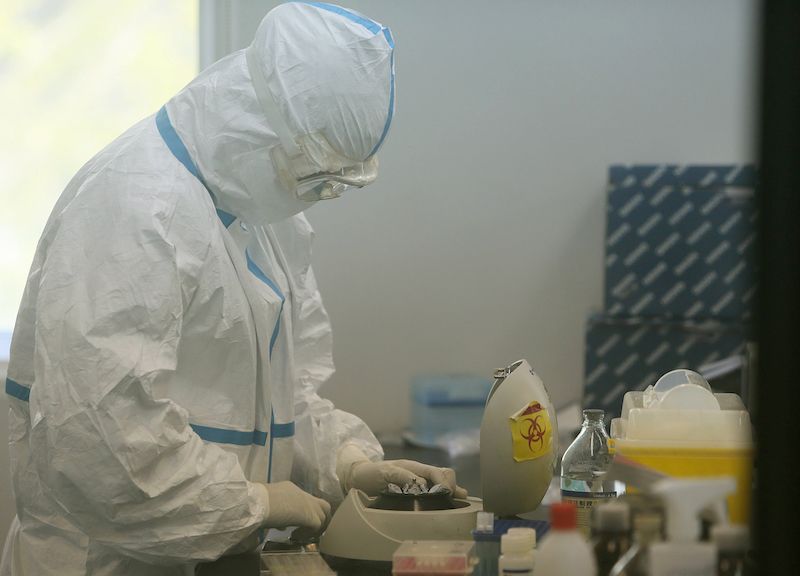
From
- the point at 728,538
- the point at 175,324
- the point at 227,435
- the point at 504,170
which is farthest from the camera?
the point at 504,170

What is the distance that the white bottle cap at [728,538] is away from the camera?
2.48 feet

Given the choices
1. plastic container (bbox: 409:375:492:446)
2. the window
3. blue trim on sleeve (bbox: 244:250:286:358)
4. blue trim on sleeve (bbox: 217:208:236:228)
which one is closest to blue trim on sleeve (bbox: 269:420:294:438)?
blue trim on sleeve (bbox: 244:250:286:358)

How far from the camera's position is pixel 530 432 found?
4.69 feet

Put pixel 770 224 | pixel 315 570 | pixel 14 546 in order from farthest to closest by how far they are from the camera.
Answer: pixel 14 546
pixel 315 570
pixel 770 224

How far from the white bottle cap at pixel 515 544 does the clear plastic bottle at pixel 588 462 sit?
1.54 feet

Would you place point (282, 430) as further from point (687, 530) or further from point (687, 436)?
point (687, 530)

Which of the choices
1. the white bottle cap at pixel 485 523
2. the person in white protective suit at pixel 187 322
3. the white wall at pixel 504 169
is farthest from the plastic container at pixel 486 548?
the white wall at pixel 504 169

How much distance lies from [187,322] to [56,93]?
6.13ft

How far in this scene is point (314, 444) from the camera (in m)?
1.79

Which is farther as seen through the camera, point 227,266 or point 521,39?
point 521,39

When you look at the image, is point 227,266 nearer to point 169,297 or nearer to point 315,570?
point 169,297

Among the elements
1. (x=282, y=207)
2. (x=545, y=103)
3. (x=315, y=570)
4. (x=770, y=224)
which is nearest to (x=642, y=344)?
(x=545, y=103)

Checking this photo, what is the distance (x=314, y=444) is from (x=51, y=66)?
5.87 feet

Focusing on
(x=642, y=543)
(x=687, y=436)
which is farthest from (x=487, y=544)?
(x=642, y=543)
